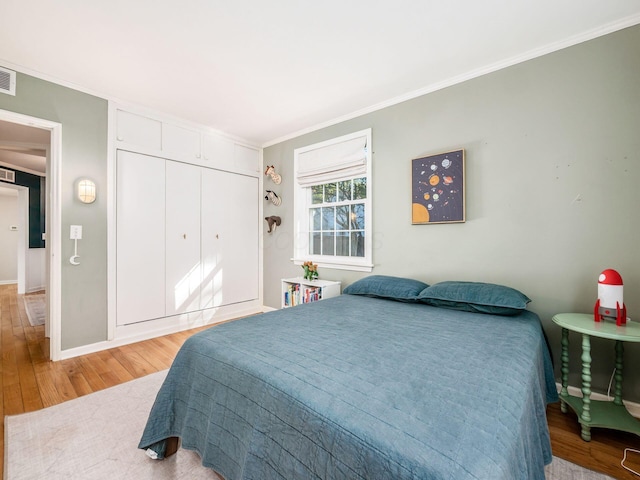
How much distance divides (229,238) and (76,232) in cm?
165

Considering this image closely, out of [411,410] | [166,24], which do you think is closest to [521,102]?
[411,410]

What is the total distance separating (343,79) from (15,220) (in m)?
8.75

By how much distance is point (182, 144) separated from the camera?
11.7 ft

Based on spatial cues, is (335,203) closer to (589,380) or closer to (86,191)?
(86,191)

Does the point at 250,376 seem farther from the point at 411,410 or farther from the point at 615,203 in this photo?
the point at 615,203

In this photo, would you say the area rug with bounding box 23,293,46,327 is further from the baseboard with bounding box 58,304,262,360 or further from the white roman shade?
the white roman shade

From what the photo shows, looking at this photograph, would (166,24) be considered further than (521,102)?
No

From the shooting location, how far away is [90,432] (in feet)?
5.66

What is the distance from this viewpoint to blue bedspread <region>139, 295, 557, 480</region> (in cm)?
77

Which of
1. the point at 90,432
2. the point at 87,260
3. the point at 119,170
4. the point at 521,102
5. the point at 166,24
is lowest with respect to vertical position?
the point at 90,432

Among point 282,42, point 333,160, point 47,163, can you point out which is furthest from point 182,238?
point 282,42

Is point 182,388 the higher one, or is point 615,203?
point 615,203

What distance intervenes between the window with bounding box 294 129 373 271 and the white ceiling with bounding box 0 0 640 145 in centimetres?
65

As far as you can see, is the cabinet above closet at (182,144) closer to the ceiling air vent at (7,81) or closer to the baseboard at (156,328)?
the ceiling air vent at (7,81)
